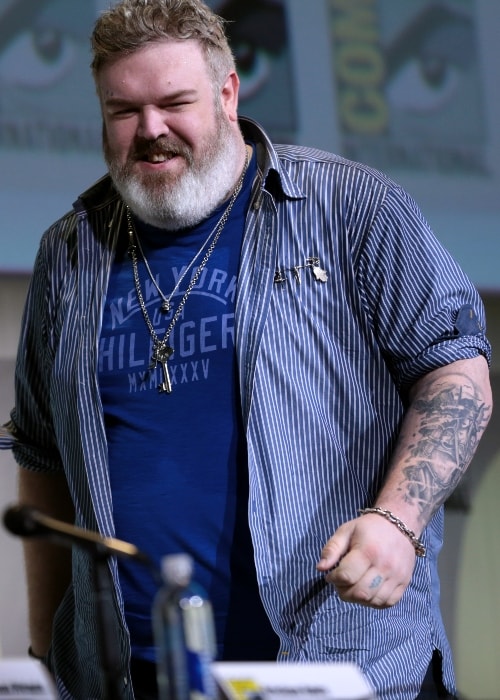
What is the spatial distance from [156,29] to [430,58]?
5.56 feet

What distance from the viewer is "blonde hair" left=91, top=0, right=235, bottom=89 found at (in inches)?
72.0

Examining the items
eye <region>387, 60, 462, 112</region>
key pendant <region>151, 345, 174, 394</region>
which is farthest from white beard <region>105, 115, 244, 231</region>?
eye <region>387, 60, 462, 112</region>

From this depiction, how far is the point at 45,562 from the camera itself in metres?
2.16

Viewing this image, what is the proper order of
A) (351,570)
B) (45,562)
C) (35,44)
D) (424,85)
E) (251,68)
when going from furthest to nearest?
(424,85), (251,68), (35,44), (45,562), (351,570)

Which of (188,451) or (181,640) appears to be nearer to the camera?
(181,640)

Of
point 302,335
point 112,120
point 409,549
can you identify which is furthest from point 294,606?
point 112,120

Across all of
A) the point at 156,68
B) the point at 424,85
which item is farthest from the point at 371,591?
the point at 424,85

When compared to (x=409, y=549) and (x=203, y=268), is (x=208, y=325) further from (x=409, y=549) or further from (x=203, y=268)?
(x=409, y=549)

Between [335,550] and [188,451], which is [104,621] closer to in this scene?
[335,550]

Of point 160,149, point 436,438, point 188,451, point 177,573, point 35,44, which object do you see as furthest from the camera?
point 35,44

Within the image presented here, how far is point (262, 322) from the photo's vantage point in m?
1.76

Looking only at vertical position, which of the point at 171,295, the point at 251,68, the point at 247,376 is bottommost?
the point at 247,376

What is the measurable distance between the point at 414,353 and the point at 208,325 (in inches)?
12.8

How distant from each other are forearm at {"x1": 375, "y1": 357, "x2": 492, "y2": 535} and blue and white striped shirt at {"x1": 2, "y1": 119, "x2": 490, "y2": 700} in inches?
1.5
